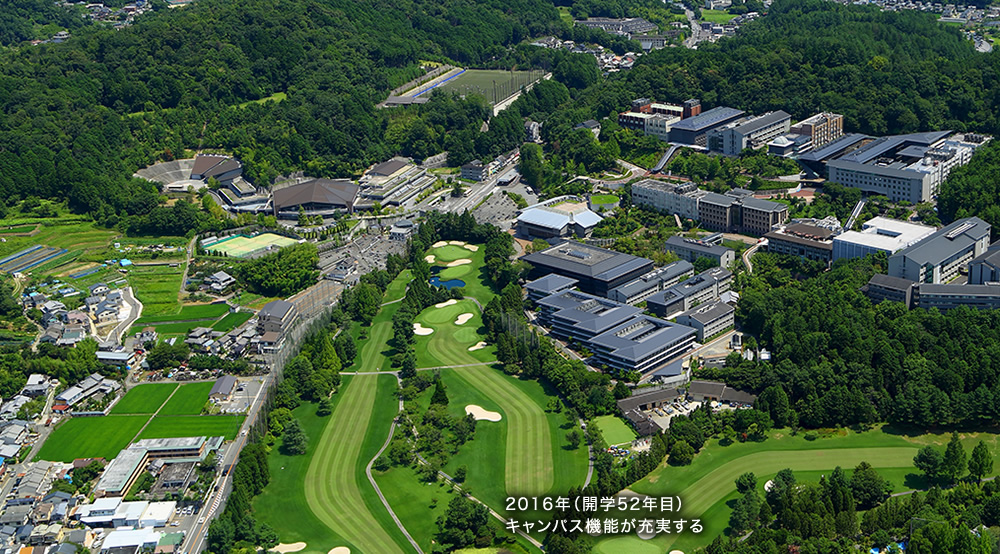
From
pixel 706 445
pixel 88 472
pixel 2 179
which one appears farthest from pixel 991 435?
pixel 2 179

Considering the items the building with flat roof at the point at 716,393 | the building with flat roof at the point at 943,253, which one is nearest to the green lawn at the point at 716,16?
the building with flat roof at the point at 943,253

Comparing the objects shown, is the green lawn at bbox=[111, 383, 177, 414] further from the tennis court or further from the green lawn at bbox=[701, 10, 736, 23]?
the green lawn at bbox=[701, 10, 736, 23]

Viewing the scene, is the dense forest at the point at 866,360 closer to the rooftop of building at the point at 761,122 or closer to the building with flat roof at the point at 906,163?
the building with flat roof at the point at 906,163

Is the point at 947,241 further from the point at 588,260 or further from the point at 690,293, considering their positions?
the point at 588,260

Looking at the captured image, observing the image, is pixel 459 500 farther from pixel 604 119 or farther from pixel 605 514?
pixel 604 119

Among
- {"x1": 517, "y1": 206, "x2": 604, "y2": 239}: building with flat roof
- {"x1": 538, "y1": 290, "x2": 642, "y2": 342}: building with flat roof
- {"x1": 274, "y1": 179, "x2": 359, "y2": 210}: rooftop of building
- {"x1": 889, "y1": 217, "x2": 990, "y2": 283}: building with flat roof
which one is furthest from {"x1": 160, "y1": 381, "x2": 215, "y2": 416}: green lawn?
{"x1": 889, "y1": 217, "x2": 990, "y2": 283}: building with flat roof

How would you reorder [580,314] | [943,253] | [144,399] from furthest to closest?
1. [943,253]
2. [580,314]
3. [144,399]

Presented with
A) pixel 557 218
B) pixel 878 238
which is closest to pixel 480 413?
pixel 557 218
